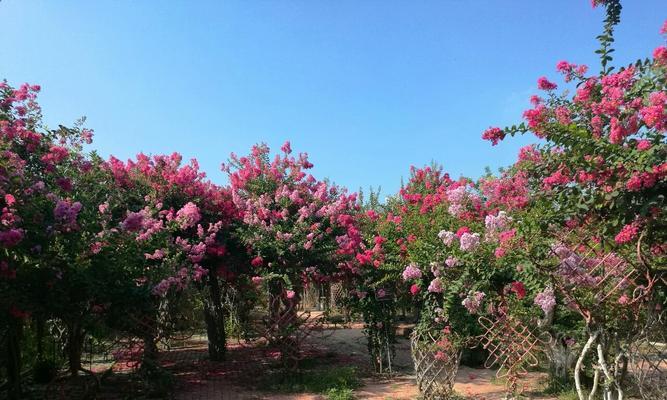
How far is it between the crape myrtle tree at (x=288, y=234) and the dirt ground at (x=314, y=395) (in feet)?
3.66

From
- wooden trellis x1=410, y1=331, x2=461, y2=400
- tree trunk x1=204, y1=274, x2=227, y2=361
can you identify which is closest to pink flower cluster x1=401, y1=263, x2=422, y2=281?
wooden trellis x1=410, y1=331, x2=461, y2=400

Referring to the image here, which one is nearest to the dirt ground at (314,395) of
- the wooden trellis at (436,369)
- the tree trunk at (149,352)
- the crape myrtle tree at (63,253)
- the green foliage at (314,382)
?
the green foliage at (314,382)

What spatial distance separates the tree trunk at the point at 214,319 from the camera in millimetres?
9633

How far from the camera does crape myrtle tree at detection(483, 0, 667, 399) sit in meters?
3.23

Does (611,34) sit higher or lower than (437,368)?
higher

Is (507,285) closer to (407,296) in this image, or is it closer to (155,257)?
(407,296)

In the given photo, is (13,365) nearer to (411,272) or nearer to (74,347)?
(74,347)

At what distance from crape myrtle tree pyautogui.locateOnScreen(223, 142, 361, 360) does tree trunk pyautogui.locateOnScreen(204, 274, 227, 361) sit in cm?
128

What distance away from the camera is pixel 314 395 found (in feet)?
22.7

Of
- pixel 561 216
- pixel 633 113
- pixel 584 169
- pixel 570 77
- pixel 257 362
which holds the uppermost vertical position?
pixel 570 77

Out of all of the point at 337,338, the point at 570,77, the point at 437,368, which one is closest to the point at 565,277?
the point at 570,77

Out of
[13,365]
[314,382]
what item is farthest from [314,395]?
[13,365]

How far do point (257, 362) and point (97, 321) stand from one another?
4681 mm

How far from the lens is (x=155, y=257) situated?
6.44 meters
